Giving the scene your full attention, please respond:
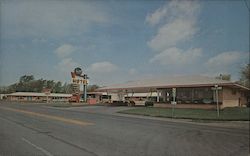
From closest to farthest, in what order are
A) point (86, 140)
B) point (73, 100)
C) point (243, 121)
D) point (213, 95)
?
point (86, 140)
point (243, 121)
point (213, 95)
point (73, 100)

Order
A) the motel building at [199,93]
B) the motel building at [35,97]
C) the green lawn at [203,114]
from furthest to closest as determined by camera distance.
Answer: the motel building at [35,97] → the motel building at [199,93] → the green lawn at [203,114]

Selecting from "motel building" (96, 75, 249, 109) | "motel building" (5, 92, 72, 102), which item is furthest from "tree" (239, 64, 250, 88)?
"motel building" (5, 92, 72, 102)

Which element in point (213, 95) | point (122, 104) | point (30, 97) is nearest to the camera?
point (213, 95)

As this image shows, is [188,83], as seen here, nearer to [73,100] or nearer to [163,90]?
[163,90]

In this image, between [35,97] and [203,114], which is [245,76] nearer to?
[203,114]

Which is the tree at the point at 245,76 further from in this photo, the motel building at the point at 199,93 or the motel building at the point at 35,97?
the motel building at the point at 35,97

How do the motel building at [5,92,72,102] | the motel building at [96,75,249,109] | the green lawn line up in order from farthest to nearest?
the motel building at [5,92,72,102], the motel building at [96,75,249,109], the green lawn

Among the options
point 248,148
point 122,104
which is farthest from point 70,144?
point 122,104

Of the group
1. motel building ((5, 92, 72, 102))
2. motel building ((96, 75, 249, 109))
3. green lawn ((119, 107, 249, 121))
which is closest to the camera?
green lawn ((119, 107, 249, 121))

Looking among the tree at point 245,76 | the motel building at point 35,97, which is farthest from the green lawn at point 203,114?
the motel building at point 35,97

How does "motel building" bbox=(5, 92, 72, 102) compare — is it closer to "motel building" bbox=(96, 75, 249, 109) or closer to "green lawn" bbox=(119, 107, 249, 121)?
"motel building" bbox=(96, 75, 249, 109)

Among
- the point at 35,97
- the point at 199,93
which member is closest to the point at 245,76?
the point at 199,93

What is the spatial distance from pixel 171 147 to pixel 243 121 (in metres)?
19.2

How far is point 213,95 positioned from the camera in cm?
4450
